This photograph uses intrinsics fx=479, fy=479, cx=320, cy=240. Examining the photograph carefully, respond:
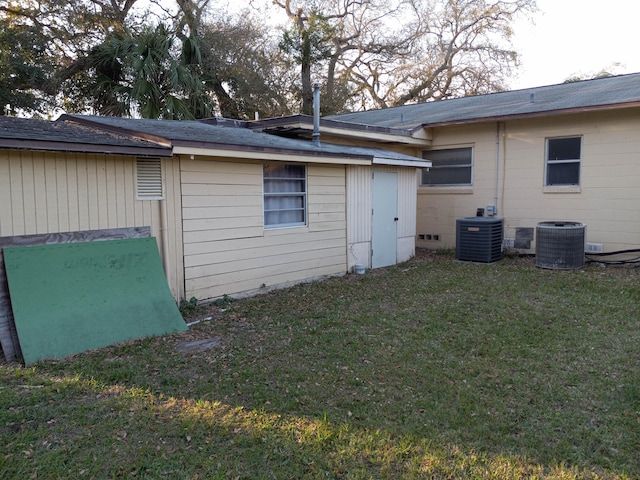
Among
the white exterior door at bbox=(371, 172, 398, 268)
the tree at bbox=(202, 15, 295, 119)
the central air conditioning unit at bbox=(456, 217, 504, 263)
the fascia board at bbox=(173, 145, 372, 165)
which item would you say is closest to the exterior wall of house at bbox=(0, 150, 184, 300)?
A: the fascia board at bbox=(173, 145, 372, 165)

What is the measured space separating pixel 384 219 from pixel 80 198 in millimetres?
5966

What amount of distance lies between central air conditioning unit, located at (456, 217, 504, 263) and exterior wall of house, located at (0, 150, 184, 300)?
6.16 meters

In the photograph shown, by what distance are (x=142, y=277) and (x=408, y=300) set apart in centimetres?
360

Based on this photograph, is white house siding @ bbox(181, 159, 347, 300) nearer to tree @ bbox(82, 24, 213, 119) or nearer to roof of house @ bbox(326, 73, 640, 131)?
roof of house @ bbox(326, 73, 640, 131)

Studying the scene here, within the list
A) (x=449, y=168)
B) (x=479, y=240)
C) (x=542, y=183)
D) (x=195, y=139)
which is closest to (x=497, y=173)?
(x=542, y=183)

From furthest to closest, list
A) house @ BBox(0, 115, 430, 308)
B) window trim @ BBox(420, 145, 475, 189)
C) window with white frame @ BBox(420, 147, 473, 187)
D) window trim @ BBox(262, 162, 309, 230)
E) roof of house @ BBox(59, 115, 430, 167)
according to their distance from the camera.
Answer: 1. window with white frame @ BBox(420, 147, 473, 187)
2. window trim @ BBox(420, 145, 475, 189)
3. window trim @ BBox(262, 162, 309, 230)
4. roof of house @ BBox(59, 115, 430, 167)
5. house @ BBox(0, 115, 430, 308)

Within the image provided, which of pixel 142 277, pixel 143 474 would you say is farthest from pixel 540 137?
pixel 143 474

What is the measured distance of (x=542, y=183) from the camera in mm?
10258

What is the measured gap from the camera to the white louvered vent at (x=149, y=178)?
5.86m

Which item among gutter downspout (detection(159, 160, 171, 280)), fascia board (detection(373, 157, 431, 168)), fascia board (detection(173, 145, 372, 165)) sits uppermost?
fascia board (detection(373, 157, 431, 168))

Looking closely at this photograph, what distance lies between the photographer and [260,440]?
3.12m

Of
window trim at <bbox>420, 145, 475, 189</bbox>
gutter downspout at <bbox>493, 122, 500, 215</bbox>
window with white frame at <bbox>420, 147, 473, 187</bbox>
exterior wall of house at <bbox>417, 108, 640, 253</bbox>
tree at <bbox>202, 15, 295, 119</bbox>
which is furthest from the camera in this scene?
tree at <bbox>202, 15, 295, 119</bbox>

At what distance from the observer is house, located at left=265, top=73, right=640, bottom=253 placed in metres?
9.25

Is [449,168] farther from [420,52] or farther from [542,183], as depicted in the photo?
[420,52]
